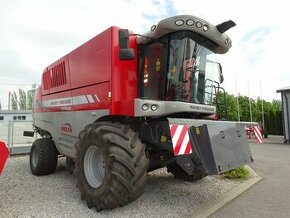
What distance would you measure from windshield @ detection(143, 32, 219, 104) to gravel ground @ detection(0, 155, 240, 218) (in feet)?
6.15

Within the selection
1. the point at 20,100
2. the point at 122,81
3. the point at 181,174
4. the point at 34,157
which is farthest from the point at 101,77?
the point at 20,100

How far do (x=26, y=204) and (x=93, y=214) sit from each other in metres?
1.35

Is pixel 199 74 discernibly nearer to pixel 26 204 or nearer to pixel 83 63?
pixel 83 63

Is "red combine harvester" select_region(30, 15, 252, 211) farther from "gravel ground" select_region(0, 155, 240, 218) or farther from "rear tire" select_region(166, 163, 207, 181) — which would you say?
"rear tire" select_region(166, 163, 207, 181)

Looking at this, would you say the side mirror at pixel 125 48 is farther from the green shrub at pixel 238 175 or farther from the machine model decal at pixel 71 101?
the green shrub at pixel 238 175

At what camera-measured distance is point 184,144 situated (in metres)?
5.20

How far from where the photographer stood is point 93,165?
6059 mm

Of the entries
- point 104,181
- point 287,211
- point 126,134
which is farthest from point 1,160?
point 287,211

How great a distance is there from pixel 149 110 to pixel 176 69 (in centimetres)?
92

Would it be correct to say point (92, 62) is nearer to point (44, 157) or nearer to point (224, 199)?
point (44, 157)

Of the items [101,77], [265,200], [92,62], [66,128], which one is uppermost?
[92,62]

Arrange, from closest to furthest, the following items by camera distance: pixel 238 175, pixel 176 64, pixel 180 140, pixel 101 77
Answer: pixel 180 140 → pixel 176 64 → pixel 101 77 → pixel 238 175

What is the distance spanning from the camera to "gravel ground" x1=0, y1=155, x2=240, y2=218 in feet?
17.9

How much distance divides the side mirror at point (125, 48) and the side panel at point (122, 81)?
1.63 feet
